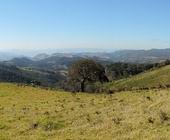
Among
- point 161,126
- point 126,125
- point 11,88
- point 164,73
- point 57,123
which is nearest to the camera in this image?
point 161,126

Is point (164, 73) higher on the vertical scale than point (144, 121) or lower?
lower

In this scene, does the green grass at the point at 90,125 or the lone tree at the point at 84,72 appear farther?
the lone tree at the point at 84,72

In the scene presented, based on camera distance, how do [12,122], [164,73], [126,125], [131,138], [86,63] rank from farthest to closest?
[164,73], [86,63], [12,122], [126,125], [131,138]

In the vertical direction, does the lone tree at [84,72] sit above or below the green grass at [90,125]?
below

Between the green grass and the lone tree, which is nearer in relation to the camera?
the green grass

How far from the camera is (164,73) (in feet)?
553

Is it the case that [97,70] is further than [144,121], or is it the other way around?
[97,70]

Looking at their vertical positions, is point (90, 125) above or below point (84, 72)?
above

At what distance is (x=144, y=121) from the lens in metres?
20.1

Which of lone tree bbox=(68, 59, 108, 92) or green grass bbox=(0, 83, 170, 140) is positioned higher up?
green grass bbox=(0, 83, 170, 140)

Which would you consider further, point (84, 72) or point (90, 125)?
point (84, 72)

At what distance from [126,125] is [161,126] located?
7.25 feet

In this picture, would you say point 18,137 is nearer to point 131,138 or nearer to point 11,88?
point 131,138

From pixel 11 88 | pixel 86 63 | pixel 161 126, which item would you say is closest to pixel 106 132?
pixel 161 126
